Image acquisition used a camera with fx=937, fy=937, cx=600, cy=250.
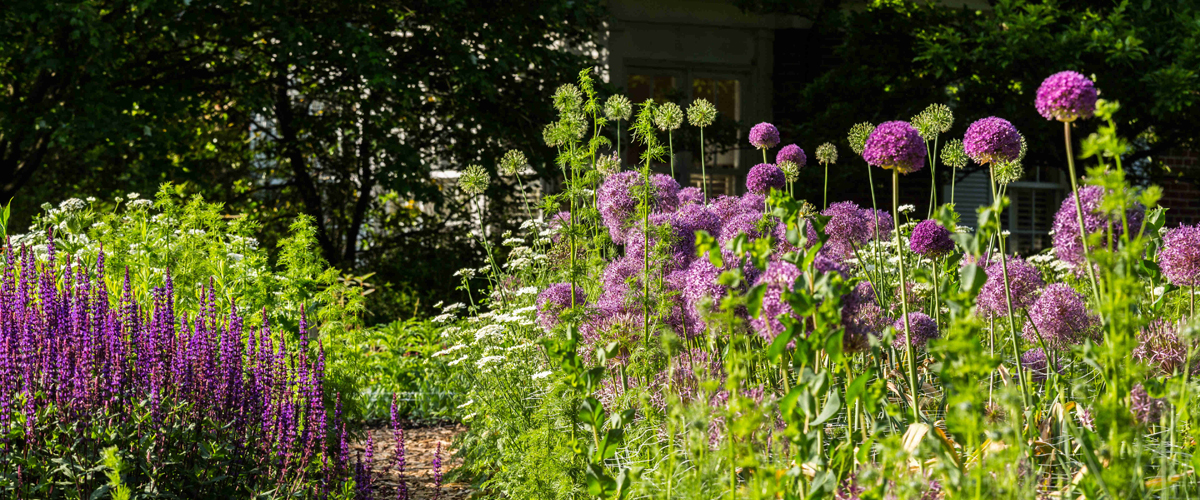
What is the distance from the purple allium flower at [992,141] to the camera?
229cm

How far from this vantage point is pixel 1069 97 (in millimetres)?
1814

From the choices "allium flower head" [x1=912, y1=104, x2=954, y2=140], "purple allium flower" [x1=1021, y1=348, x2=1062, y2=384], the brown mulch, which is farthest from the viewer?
the brown mulch

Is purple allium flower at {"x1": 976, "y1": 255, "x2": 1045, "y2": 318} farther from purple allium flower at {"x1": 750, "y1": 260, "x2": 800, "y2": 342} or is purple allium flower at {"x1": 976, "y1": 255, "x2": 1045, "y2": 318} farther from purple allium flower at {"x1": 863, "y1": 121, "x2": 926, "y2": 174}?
purple allium flower at {"x1": 750, "y1": 260, "x2": 800, "y2": 342}

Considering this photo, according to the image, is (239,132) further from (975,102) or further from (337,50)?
(975,102)

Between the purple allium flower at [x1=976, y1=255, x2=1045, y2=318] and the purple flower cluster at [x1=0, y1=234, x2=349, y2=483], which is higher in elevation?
the purple allium flower at [x1=976, y1=255, x2=1045, y2=318]

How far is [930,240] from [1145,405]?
→ 1.95ft

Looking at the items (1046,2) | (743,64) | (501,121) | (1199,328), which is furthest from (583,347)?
(743,64)

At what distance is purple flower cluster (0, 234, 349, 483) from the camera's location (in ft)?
7.89

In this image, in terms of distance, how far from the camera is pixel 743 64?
10.7 metres

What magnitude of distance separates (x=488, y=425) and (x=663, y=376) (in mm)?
1075

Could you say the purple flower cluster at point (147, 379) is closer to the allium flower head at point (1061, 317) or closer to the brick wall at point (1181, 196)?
the allium flower head at point (1061, 317)

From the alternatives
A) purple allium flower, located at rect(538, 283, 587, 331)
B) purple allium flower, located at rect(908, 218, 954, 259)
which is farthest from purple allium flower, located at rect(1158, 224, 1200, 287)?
purple allium flower, located at rect(538, 283, 587, 331)

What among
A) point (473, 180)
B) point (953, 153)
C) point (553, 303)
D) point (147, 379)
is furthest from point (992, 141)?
point (147, 379)

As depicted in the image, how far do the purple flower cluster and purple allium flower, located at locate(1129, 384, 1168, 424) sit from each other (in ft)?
6.66
